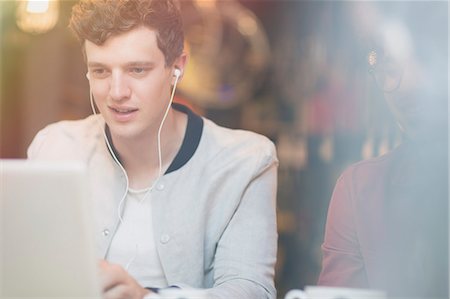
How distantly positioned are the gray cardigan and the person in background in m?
0.17

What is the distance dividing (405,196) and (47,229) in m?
0.92

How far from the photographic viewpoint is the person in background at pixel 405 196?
1.78 m

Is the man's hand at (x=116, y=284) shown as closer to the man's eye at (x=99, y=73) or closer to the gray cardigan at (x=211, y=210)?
the gray cardigan at (x=211, y=210)

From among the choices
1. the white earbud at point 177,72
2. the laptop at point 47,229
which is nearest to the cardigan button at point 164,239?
the white earbud at point 177,72

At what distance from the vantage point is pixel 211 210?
181cm

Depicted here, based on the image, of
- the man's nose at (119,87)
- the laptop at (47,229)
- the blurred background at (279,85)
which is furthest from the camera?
the blurred background at (279,85)

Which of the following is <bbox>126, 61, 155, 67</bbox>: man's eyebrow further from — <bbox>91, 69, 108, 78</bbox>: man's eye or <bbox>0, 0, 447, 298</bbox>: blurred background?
<bbox>0, 0, 447, 298</bbox>: blurred background

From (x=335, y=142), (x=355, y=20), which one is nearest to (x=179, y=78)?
(x=355, y=20)

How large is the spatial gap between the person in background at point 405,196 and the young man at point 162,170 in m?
0.18

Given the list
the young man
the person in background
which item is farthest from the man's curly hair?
the person in background

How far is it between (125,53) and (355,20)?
709 millimetres

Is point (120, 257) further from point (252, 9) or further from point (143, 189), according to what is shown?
point (252, 9)

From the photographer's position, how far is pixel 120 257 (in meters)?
1.77

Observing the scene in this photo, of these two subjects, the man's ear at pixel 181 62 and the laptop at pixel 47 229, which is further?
the man's ear at pixel 181 62
